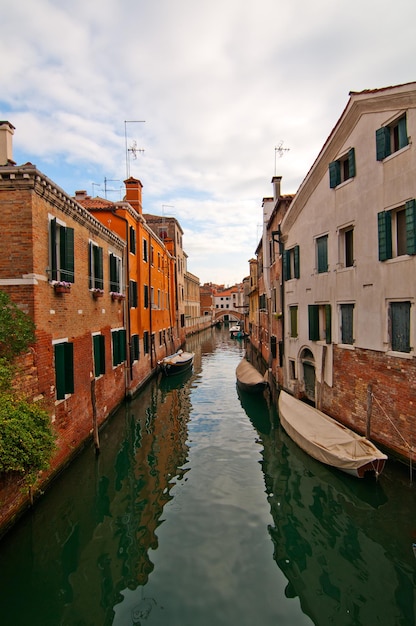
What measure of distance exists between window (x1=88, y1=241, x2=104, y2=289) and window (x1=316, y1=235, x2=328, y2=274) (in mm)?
7079

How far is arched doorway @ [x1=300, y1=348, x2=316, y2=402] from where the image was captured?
13.2 m

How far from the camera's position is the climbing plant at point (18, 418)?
5.44m

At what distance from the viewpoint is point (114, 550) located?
6133 millimetres

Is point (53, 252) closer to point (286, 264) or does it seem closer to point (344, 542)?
point (344, 542)

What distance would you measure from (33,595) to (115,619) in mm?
1256

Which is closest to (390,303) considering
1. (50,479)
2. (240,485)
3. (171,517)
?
(240,485)

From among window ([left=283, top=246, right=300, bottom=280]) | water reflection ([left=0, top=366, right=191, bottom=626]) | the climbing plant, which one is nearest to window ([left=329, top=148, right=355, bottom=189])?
window ([left=283, top=246, right=300, bottom=280])

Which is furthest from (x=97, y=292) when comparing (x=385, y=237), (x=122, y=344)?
(x=385, y=237)

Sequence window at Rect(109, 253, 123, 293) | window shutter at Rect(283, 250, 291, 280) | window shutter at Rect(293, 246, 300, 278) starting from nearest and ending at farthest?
window at Rect(109, 253, 123, 293), window shutter at Rect(293, 246, 300, 278), window shutter at Rect(283, 250, 291, 280)

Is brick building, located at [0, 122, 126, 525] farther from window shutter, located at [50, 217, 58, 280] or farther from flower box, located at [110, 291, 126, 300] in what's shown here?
flower box, located at [110, 291, 126, 300]

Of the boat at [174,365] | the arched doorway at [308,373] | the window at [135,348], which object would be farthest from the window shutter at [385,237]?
the boat at [174,365]

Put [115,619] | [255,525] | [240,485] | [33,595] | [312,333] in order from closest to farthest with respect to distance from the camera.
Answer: [115,619] < [33,595] < [255,525] < [240,485] < [312,333]

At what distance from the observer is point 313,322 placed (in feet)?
41.1

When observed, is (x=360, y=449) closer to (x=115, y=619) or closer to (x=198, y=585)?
(x=198, y=585)
